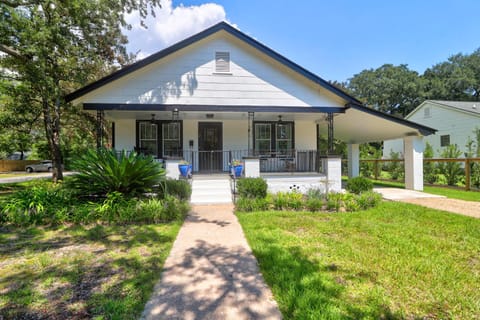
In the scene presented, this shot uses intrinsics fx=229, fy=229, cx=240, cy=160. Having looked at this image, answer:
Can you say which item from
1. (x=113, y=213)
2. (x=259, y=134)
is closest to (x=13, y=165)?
(x=259, y=134)

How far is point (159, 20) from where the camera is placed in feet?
37.4

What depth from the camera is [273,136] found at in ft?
37.4

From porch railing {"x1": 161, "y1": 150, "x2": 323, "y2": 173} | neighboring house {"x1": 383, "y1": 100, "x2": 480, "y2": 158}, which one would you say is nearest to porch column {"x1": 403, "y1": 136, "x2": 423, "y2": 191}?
porch railing {"x1": 161, "y1": 150, "x2": 323, "y2": 173}

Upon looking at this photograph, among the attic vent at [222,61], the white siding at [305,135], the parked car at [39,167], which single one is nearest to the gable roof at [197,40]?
the attic vent at [222,61]

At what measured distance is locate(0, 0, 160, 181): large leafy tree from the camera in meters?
8.09

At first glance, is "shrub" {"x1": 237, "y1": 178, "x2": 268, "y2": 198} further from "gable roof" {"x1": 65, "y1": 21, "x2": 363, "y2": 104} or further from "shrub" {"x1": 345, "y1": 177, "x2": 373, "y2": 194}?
"gable roof" {"x1": 65, "y1": 21, "x2": 363, "y2": 104}

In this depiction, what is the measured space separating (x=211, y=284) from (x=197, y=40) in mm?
8227

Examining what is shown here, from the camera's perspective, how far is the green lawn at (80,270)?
7.53ft

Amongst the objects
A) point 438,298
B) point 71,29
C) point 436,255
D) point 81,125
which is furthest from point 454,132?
point 81,125

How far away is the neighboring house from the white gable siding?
49.3 ft

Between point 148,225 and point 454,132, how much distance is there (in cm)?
→ 2602

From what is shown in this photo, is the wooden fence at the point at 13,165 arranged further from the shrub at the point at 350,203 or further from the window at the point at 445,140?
the window at the point at 445,140

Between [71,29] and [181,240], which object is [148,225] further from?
[71,29]

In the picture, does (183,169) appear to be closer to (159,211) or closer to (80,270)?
(159,211)
